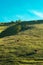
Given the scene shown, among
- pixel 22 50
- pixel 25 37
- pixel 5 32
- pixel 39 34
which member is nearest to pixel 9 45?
pixel 22 50

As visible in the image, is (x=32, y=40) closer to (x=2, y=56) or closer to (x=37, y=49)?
(x=37, y=49)

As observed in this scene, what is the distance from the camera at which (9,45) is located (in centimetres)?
6750

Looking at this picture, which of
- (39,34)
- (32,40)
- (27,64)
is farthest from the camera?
(39,34)

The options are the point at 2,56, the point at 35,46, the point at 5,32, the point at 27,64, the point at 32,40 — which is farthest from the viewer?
the point at 5,32

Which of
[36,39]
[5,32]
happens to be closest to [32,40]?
[36,39]

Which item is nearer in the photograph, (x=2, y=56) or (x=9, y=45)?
(x=2, y=56)

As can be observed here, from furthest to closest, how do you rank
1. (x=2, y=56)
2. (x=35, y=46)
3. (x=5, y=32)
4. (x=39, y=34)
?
(x=5, y=32), (x=39, y=34), (x=35, y=46), (x=2, y=56)

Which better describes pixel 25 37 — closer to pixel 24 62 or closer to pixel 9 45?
pixel 9 45

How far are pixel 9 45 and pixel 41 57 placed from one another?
38.9ft

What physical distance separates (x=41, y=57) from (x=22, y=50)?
20.8 feet

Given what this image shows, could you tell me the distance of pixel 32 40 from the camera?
7300 cm

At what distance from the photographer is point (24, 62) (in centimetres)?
5706

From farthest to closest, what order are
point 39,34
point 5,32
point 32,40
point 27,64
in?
1. point 5,32
2. point 39,34
3. point 32,40
4. point 27,64

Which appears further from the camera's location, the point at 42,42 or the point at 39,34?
the point at 39,34
